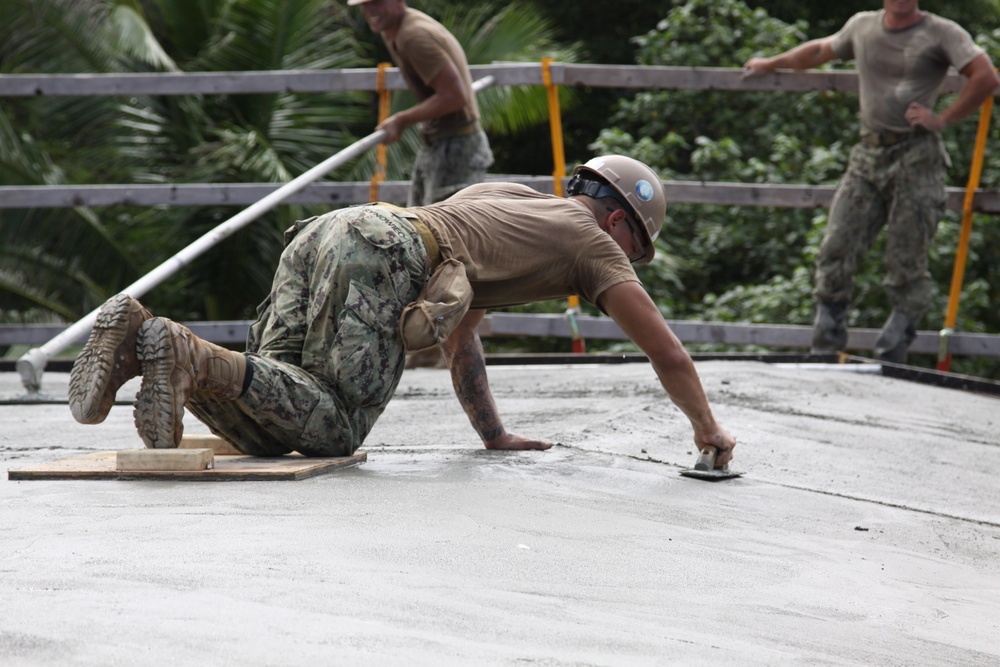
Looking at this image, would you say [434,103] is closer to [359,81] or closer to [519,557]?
[359,81]

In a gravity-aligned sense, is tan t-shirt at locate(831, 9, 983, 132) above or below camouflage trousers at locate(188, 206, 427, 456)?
above

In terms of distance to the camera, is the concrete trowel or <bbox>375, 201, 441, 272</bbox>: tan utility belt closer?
<bbox>375, 201, 441, 272</bbox>: tan utility belt

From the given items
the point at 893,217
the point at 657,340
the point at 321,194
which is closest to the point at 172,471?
the point at 657,340

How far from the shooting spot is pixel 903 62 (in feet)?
21.7

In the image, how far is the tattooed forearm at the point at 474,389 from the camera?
4008 millimetres

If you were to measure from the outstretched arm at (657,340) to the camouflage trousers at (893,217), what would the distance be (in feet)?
11.1

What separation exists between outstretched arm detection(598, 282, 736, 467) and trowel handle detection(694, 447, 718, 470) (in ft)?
0.55

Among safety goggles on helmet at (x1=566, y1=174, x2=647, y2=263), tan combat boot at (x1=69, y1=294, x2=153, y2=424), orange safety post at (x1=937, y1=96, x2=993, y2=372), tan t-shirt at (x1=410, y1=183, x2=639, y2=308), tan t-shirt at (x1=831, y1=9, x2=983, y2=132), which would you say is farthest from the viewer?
orange safety post at (x1=937, y1=96, x2=993, y2=372)

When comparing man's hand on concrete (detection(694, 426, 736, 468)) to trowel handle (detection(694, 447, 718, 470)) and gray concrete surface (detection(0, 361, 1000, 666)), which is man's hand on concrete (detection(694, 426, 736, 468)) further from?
gray concrete surface (detection(0, 361, 1000, 666))

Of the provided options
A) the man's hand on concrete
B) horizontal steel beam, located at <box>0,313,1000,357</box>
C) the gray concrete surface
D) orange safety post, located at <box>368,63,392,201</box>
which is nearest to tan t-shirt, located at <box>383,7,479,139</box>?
orange safety post, located at <box>368,63,392,201</box>

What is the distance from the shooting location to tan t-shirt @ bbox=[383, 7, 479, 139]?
612 cm

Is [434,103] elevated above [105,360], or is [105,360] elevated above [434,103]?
[434,103]

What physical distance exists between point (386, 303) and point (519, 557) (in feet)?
3.82

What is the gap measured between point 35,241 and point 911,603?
9172 mm
